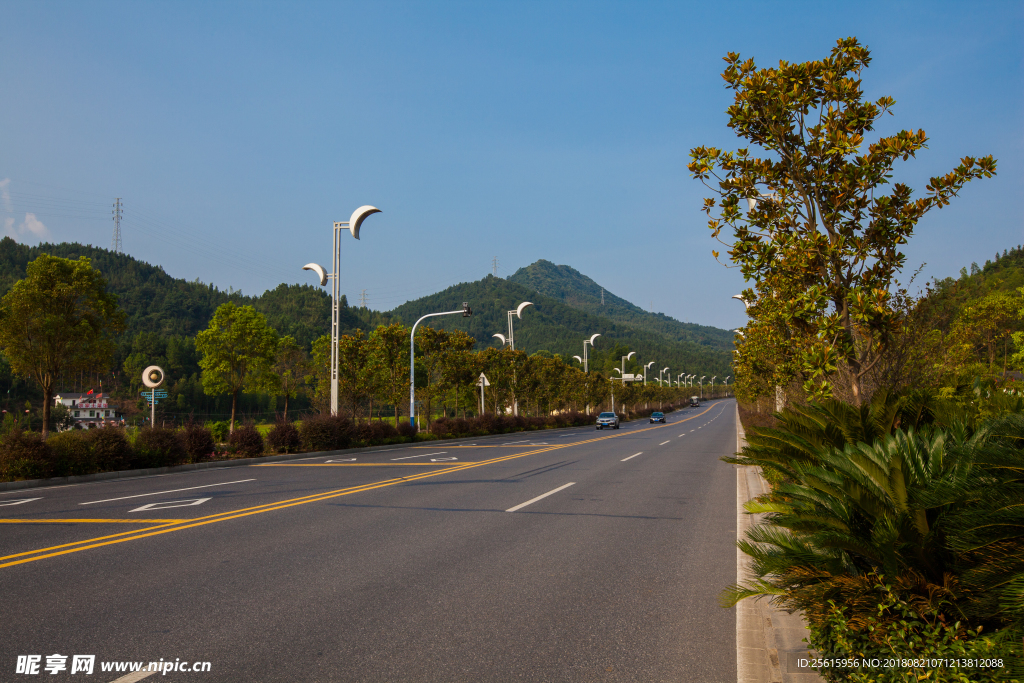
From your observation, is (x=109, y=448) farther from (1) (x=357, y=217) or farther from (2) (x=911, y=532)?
(2) (x=911, y=532)

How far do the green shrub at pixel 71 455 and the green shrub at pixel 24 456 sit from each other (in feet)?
0.73

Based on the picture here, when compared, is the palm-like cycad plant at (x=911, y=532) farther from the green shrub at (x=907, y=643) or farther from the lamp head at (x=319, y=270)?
the lamp head at (x=319, y=270)

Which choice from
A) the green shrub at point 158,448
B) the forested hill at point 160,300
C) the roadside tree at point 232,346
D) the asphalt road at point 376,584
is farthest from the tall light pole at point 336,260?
the forested hill at point 160,300

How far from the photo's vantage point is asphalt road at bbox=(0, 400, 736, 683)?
4.34 meters

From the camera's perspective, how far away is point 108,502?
37.1 feet

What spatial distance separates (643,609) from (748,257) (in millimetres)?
5435

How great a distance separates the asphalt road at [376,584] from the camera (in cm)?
434

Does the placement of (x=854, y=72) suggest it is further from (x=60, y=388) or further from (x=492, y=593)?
(x=60, y=388)

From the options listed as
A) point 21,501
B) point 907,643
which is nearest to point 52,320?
point 21,501

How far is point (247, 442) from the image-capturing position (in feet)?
71.8

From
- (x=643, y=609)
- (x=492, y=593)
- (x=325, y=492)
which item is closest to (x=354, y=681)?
(x=492, y=593)

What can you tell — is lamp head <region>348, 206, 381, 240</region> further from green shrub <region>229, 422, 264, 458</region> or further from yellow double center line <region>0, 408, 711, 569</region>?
yellow double center line <region>0, 408, 711, 569</region>

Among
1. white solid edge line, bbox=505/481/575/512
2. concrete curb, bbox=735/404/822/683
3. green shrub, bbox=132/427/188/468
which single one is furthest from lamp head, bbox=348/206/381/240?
concrete curb, bbox=735/404/822/683

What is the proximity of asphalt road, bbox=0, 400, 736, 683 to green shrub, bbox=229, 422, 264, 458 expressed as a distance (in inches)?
366
